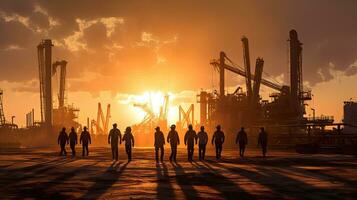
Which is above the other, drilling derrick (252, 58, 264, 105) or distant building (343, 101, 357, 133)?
drilling derrick (252, 58, 264, 105)

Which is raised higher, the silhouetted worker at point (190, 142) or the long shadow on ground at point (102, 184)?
the silhouetted worker at point (190, 142)

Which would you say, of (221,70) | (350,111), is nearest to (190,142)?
(221,70)

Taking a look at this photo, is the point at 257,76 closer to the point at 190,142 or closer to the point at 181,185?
the point at 190,142

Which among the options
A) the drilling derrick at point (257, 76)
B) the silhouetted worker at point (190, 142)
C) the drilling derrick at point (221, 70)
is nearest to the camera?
the silhouetted worker at point (190, 142)

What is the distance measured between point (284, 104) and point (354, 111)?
219 ft

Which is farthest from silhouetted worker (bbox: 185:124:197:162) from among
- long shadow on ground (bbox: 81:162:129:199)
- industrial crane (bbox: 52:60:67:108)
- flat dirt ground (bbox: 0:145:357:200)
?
industrial crane (bbox: 52:60:67:108)

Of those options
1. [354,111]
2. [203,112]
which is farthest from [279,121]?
[354,111]

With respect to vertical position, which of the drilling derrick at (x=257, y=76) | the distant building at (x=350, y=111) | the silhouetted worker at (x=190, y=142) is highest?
the drilling derrick at (x=257, y=76)

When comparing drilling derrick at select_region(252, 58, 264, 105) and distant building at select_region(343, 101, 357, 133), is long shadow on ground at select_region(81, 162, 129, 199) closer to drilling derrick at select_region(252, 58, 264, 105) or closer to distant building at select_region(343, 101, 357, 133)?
drilling derrick at select_region(252, 58, 264, 105)

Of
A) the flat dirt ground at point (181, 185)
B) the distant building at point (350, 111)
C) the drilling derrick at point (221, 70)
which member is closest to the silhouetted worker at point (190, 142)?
the flat dirt ground at point (181, 185)

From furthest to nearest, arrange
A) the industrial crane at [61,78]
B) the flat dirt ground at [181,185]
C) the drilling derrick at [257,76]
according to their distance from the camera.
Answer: the industrial crane at [61,78] → the drilling derrick at [257,76] → the flat dirt ground at [181,185]

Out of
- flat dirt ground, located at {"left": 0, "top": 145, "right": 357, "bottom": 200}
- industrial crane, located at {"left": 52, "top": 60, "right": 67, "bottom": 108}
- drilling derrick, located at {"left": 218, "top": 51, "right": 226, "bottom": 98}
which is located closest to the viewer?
flat dirt ground, located at {"left": 0, "top": 145, "right": 357, "bottom": 200}

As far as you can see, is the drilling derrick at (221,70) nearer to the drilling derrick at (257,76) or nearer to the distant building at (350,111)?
the drilling derrick at (257,76)

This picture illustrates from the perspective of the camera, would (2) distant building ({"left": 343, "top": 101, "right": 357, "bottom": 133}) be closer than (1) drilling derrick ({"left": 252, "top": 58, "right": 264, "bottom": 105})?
No
